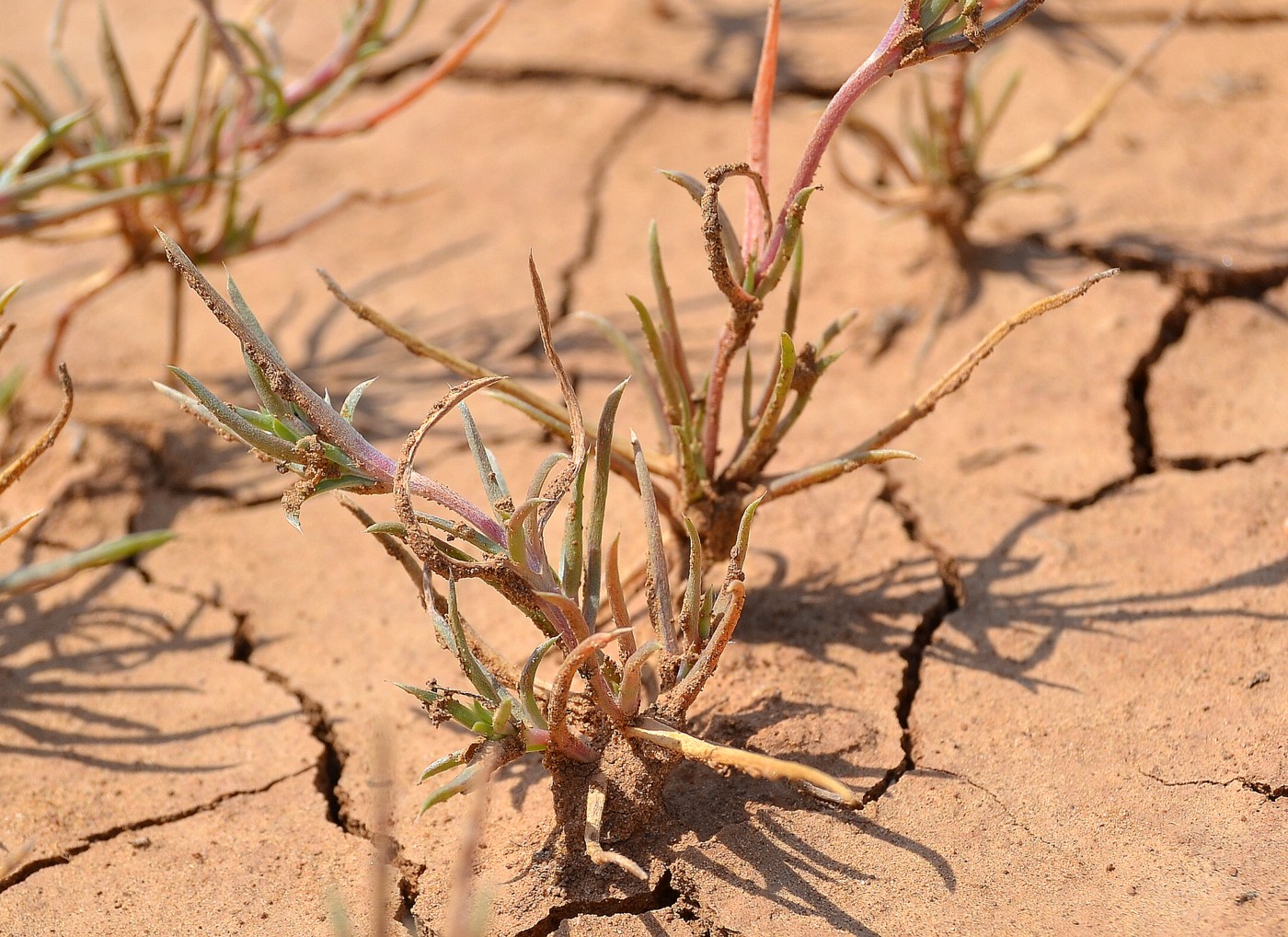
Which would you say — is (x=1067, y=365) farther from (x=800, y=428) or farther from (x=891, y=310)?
(x=800, y=428)

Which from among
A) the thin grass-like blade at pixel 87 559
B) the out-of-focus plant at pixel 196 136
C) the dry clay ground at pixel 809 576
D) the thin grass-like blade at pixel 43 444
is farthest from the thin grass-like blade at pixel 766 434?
the out-of-focus plant at pixel 196 136

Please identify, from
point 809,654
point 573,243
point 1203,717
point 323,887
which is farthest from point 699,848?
point 573,243

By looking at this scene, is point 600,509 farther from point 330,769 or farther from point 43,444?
point 43,444

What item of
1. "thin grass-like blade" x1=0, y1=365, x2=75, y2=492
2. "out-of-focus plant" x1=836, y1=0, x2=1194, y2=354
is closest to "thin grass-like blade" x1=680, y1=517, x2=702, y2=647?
"thin grass-like blade" x1=0, y1=365, x2=75, y2=492

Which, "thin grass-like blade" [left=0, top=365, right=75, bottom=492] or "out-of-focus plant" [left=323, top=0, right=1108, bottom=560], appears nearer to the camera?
"out-of-focus plant" [left=323, top=0, right=1108, bottom=560]

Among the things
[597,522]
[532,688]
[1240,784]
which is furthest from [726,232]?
[1240,784]

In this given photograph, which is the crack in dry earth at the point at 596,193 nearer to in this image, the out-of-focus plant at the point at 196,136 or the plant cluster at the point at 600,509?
the out-of-focus plant at the point at 196,136

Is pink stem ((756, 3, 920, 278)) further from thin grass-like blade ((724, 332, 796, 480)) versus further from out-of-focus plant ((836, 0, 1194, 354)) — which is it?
out-of-focus plant ((836, 0, 1194, 354))
